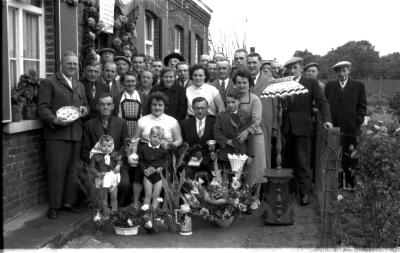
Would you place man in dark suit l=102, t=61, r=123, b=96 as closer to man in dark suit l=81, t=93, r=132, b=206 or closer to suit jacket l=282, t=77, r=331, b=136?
man in dark suit l=81, t=93, r=132, b=206

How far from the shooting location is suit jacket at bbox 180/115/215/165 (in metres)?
6.90

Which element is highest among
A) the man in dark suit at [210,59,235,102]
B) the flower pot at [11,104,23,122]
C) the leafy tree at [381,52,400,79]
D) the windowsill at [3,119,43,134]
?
the leafy tree at [381,52,400,79]

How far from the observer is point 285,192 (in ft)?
21.0

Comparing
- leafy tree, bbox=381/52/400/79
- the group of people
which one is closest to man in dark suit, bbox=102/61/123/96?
the group of people

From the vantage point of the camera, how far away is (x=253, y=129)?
6.99m

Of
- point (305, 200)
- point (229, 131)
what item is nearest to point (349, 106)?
point (305, 200)

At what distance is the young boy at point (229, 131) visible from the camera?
6.77 metres

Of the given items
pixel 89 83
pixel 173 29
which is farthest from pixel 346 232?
pixel 173 29

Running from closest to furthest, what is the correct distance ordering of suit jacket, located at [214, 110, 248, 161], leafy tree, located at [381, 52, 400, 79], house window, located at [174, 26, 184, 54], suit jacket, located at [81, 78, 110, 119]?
suit jacket, located at [214, 110, 248, 161]
suit jacket, located at [81, 78, 110, 119]
house window, located at [174, 26, 184, 54]
leafy tree, located at [381, 52, 400, 79]

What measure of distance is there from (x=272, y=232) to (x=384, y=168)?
145 cm

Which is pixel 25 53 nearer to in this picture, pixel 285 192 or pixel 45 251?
pixel 45 251

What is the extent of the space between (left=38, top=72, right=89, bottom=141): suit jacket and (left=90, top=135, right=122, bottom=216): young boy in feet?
1.38

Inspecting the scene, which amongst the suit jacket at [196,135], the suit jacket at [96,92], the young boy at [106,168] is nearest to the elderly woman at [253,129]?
the suit jacket at [196,135]

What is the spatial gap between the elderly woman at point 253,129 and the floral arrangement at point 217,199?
61 cm
